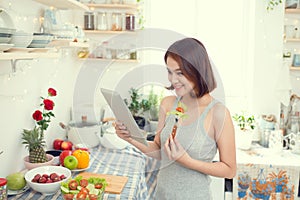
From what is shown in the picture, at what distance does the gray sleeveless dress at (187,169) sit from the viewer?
4.73 ft

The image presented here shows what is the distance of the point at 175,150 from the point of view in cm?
135

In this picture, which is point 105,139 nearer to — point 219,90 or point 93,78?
point 93,78

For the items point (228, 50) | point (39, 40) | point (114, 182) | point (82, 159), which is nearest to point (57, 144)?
point (82, 159)

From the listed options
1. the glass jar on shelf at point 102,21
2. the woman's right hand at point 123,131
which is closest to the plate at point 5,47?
the woman's right hand at point 123,131

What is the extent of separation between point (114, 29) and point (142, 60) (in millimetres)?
362

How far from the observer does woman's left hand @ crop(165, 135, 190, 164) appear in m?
1.35

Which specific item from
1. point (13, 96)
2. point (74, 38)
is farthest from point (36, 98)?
point (74, 38)

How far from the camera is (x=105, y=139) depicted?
249 centimetres

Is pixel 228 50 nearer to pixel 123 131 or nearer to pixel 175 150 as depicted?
pixel 123 131

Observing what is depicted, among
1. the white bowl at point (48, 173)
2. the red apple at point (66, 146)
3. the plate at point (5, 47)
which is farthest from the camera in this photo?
the red apple at point (66, 146)

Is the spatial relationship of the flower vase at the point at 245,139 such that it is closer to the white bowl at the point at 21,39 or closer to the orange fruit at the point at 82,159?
the orange fruit at the point at 82,159

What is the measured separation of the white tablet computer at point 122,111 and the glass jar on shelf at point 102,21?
155 cm

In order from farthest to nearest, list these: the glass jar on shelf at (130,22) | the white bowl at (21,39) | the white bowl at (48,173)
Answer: the glass jar on shelf at (130,22) < the white bowl at (48,173) < the white bowl at (21,39)

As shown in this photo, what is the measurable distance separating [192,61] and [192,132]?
28 centimetres
